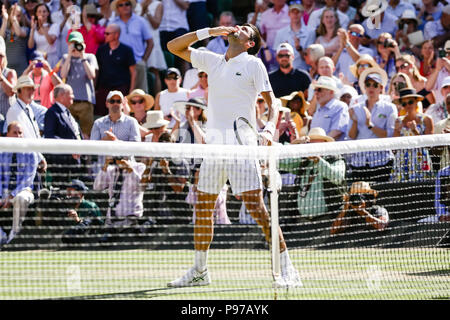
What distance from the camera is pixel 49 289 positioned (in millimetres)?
8047

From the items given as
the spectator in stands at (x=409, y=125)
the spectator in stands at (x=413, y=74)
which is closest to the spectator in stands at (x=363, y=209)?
the spectator in stands at (x=409, y=125)

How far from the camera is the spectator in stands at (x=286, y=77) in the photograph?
14.8m

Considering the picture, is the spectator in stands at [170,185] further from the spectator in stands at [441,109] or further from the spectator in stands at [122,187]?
the spectator in stands at [441,109]

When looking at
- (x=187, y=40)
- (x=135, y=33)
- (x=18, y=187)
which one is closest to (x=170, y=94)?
(x=135, y=33)

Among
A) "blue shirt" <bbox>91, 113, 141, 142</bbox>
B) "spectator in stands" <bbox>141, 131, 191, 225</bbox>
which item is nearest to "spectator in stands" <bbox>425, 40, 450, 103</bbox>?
"blue shirt" <bbox>91, 113, 141, 142</bbox>

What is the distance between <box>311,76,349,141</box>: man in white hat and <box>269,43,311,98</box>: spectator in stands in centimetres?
98

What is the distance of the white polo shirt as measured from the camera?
8570mm

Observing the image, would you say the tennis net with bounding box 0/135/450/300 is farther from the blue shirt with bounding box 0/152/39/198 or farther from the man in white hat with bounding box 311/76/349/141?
the man in white hat with bounding box 311/76/349/141

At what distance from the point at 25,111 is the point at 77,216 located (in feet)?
9.30

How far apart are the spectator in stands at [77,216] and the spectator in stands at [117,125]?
1837mm

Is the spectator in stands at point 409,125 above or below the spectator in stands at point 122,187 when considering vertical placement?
above

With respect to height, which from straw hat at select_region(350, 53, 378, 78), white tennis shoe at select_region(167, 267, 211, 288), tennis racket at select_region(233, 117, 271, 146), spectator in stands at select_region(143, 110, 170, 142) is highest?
straw hat at select_region(350, 53, 378, 78)

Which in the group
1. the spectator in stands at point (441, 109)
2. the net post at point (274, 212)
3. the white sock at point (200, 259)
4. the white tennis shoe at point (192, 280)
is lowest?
the white tennis shoe at point (192, 280)

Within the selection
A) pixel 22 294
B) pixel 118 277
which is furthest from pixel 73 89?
pixel 22 294
